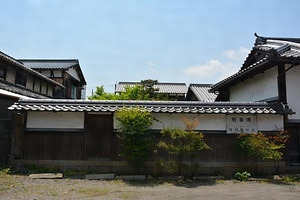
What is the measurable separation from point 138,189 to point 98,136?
3423 mm

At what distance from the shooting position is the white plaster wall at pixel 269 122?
1084 centimetres

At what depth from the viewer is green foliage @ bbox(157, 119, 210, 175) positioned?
31.1 feet

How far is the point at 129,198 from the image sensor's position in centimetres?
706

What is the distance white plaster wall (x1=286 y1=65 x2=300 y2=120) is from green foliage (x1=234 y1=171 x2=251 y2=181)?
10.9 ft

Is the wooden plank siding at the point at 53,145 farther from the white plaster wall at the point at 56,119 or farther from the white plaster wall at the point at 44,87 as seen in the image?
the white plaster wall at the point at 44,87

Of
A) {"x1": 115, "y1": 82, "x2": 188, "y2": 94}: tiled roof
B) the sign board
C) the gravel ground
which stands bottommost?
the gravel ground

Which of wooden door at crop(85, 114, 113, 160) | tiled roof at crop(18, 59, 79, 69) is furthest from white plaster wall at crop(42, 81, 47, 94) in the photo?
wooden door at crop(85, 114, 113, 160)

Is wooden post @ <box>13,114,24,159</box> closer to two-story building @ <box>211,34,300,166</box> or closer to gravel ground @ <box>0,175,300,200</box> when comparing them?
gravel ground @ <box>0,175,300,200</box>

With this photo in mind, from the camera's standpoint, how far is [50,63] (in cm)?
2800

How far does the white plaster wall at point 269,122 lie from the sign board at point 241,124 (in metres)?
0.23

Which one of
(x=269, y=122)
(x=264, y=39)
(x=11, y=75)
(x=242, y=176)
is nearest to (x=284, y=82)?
(x=269, y=122)

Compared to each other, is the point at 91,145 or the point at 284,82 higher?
the point at 284,82

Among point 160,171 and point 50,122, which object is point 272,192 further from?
point 50,122

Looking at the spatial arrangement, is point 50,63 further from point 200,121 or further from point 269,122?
point 269,122
